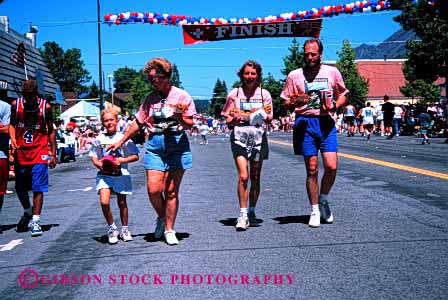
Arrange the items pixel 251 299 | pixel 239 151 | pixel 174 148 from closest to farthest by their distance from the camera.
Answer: pixel 251 299
pixel 174 148
pixel 239 151

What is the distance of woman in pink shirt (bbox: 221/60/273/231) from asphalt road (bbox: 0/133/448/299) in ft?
1.94

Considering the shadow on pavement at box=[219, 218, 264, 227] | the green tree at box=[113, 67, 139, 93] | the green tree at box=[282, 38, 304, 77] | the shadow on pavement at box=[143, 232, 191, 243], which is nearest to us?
the shadow on pavement at box=[143, 232, 191, 243]

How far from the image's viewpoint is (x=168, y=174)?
5.80 m

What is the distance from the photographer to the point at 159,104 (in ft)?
18.8

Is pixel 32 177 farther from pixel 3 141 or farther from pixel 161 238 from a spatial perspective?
pixel 161 238

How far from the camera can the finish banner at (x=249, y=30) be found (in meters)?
16.1

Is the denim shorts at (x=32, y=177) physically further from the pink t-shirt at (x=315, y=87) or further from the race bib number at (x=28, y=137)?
the pink t-shirt at (x=315, y=87)

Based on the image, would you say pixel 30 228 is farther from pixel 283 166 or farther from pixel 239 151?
pixel 283 166

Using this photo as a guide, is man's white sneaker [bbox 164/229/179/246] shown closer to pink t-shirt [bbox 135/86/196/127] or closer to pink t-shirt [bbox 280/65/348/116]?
pink t-shirt [bbox 135/86/196/127]

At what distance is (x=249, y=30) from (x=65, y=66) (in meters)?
117

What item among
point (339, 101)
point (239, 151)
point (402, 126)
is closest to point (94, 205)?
point (239, 151)

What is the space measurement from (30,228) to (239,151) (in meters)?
2.43

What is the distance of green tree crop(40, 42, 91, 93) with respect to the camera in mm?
125562

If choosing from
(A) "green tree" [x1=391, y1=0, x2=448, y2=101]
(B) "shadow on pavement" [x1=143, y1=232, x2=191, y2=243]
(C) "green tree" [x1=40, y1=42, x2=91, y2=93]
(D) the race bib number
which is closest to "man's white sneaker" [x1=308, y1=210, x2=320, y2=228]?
(B) "shadow on pavement" [x1=143, y1=232, x2=191, y2=243]
